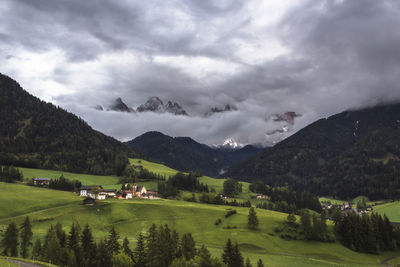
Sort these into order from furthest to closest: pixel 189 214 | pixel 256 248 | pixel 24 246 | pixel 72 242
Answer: pixel 189 214
pixel 256 248
pixel 24 246
pixel 72 242

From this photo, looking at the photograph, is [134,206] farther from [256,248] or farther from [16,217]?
[256,248]

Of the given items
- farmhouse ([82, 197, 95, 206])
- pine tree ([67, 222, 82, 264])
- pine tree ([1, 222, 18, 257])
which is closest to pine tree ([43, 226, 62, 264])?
pine tree ([67, 222, 82, 264])

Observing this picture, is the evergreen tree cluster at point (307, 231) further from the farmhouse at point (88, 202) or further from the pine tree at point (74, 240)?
the farmhouse at point (88, 202)

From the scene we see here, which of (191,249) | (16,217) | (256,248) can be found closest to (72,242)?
(191,249)

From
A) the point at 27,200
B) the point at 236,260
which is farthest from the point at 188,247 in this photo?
the point at 27,200

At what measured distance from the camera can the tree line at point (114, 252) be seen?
75.8m

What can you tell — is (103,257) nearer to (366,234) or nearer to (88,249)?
(88,249)

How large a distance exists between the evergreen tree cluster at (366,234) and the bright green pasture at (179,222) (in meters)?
6.45

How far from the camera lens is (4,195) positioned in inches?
6407

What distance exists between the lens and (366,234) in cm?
13425

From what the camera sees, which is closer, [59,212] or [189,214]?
[59,212]

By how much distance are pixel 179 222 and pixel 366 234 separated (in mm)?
76968

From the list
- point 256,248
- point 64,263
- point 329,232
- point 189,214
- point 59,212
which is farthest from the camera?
point 189,214

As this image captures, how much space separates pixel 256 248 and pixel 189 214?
48973 mm
